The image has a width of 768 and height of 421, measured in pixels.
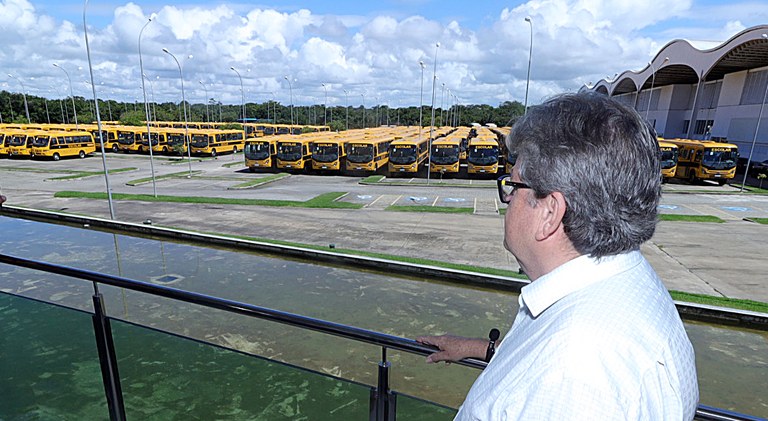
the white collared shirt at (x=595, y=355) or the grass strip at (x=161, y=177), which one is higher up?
the white collared shirt at (x=595, y=355)

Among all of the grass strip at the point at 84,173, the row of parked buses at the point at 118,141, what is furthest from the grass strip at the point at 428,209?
the grass strip at the point at 84,173

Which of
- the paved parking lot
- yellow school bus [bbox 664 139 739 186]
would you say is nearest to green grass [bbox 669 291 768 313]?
the paved parking lot

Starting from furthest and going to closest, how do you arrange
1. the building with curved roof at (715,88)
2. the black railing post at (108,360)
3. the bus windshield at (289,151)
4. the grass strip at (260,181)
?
the building with curved roof at (715,88)
the bus windshield at (289,151)
the grass strip at (260,181)
the black railing post at (108,360)

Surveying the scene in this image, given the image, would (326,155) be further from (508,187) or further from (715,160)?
(508,187)

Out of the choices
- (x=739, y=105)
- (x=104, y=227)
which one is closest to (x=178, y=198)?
(x=104, y=227)

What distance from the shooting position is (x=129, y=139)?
41.6m

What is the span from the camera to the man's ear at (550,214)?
42.9 inches

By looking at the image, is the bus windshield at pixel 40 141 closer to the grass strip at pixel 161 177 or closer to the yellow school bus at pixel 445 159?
the grass strip at pixel 161 177

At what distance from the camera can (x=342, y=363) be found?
7012 mm

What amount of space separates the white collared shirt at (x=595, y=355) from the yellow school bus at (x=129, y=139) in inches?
1835

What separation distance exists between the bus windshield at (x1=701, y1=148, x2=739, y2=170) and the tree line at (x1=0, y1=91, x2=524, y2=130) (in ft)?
143

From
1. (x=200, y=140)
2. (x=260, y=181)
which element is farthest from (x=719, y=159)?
(x=200, y=140)

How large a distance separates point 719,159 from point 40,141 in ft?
153

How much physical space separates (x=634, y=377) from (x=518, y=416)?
0.23 meters
